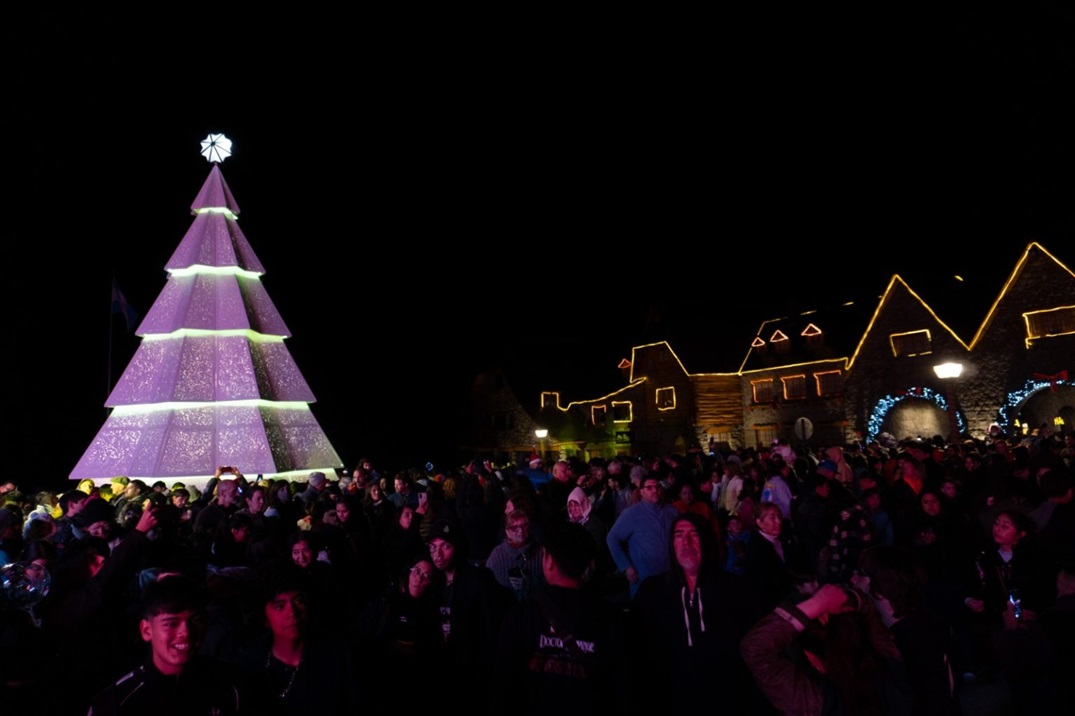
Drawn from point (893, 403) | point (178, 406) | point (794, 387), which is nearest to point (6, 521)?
point (178, 406)

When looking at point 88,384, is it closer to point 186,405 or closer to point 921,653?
point 186,405

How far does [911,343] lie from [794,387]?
630 centimetres

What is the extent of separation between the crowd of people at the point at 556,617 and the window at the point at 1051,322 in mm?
22780

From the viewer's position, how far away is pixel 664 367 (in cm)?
4075

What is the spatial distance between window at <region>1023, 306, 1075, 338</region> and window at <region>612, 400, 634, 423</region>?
21.5 meters

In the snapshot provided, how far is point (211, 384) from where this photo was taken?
17781 mm

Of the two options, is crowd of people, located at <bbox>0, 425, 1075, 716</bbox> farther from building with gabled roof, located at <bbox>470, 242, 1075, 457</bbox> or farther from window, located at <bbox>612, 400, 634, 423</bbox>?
window, located at <bbox>612, 400, 634, 423</bbox>

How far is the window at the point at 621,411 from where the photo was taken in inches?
1724

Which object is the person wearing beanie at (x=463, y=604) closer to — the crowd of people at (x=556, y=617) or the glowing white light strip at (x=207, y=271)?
the crowd of people at (x=556, y=617)

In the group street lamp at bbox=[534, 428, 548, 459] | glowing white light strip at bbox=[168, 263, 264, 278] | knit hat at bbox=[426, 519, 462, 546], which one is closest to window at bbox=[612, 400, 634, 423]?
street lamp at bbox=[534, 428, 548, 459]

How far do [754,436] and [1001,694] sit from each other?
1338 inches

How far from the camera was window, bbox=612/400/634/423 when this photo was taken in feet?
144

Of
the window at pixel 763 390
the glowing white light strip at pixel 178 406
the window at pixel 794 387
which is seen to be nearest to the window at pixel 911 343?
the window at pixel 794 387

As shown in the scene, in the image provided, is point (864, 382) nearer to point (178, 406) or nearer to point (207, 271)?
point (207, 271)
